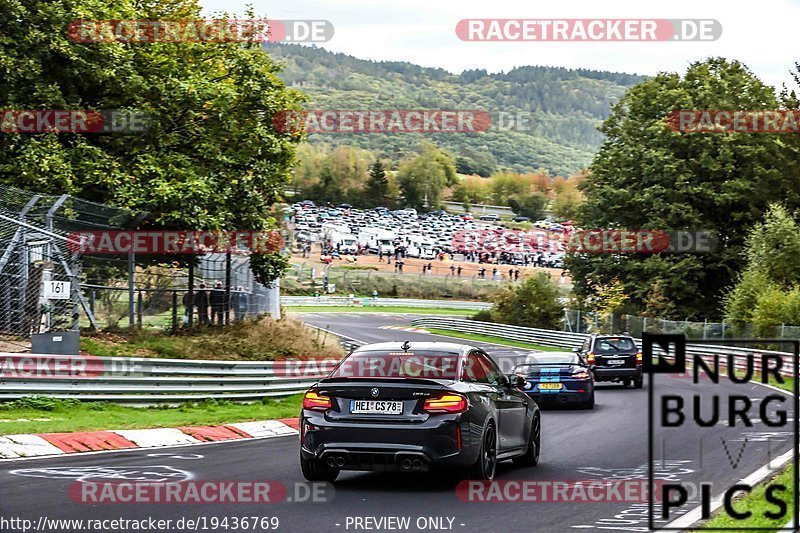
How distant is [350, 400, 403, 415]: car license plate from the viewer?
1138cm

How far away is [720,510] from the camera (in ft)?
32.7

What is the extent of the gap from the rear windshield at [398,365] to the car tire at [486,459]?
0.71 metres

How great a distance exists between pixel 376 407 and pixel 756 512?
3.69m

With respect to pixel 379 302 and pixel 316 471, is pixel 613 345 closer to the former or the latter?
pixel 316 471

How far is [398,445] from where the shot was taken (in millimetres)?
11250

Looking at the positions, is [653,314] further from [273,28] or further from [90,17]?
[90,17]

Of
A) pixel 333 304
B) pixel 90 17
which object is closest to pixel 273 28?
pixel 90 17

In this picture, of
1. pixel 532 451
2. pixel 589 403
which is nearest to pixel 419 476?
pixel 532 451

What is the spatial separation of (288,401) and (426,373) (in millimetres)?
13183

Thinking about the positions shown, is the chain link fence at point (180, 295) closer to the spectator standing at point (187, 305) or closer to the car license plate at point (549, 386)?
the spectator standing at point (187, 305)

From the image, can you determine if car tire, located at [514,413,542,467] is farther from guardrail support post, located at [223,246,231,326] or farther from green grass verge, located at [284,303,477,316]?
green grass verge, located at [284,303,477,316]

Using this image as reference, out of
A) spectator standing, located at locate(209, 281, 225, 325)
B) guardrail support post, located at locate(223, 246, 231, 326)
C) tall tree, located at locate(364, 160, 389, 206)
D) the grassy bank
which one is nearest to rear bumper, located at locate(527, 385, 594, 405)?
the grassy bank

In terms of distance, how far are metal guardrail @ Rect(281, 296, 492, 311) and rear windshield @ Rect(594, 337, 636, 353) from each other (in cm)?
5557

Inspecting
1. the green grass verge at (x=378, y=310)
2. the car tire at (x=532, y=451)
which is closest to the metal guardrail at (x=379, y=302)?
the green grass verge at (x=378, y=310)
